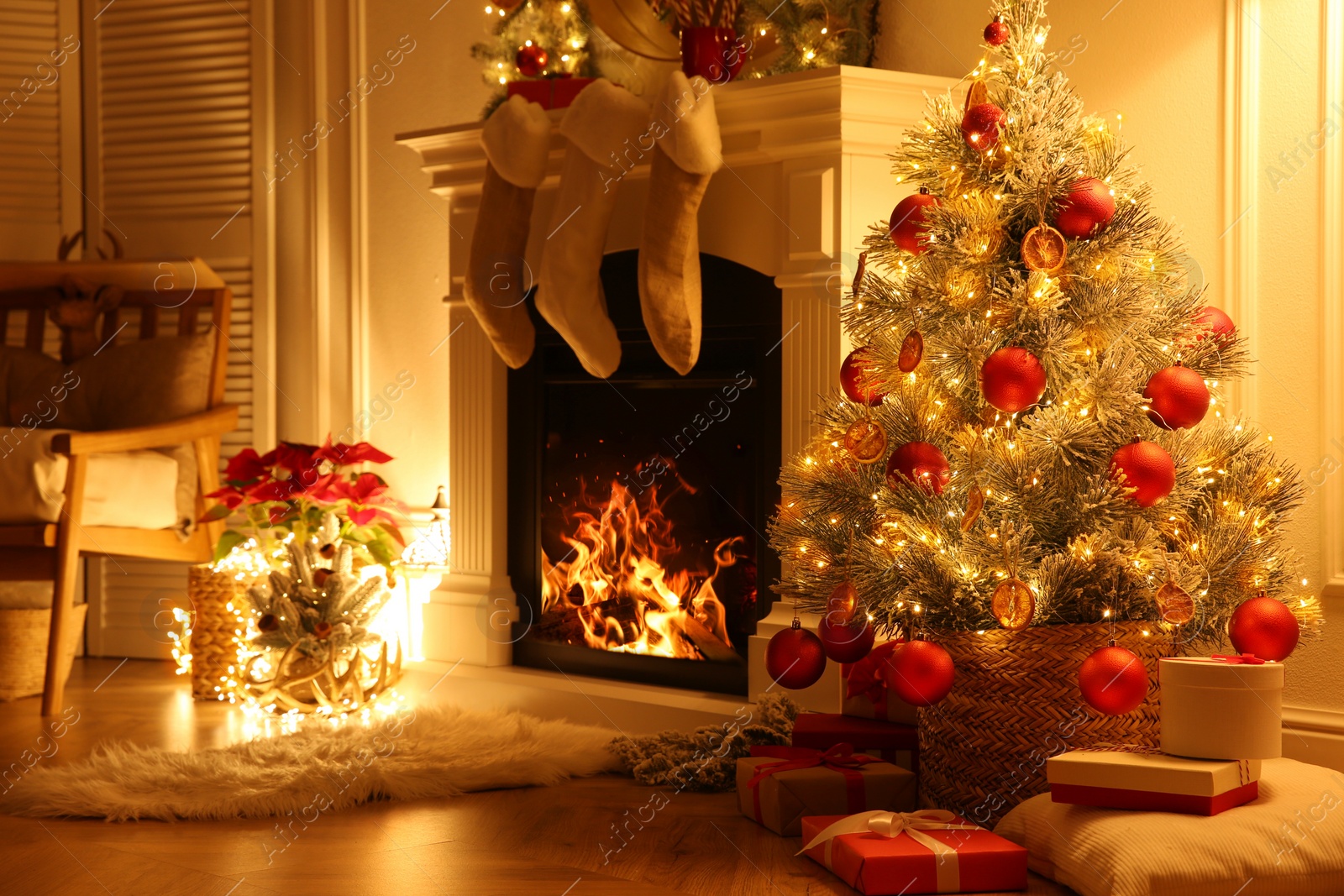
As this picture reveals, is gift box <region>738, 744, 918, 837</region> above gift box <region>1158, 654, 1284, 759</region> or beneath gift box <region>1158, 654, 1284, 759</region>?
beneath

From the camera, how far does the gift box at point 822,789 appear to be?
2.12m

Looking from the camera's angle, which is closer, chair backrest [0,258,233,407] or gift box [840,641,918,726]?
gift box [840,641,918,726]

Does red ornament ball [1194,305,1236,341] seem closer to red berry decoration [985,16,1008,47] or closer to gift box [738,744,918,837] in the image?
red berry decoration [985,16,1008,47]

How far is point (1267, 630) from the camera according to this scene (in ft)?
6.53

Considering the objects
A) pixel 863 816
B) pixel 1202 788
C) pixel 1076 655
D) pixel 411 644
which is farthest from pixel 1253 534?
pixel 411 644

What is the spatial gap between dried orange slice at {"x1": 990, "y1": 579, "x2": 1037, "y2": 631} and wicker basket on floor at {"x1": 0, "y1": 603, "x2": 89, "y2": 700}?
2490 millimetres

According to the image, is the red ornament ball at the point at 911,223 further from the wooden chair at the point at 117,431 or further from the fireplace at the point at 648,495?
the wooden chair at the point at 117,431

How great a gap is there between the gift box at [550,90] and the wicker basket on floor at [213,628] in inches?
56.2

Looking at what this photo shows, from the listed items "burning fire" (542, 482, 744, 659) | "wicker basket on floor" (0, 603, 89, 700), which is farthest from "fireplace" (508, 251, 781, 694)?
"wicker basket on floor" (0, 603, 89, 700)

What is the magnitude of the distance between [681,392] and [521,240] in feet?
1.77

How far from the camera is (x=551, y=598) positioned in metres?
3.29

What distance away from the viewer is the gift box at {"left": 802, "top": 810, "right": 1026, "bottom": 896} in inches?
71.2

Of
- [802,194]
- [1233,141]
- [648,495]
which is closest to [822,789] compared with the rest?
[648,495]

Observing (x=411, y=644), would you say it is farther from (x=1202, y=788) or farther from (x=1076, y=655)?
(x=1202, y=788)
